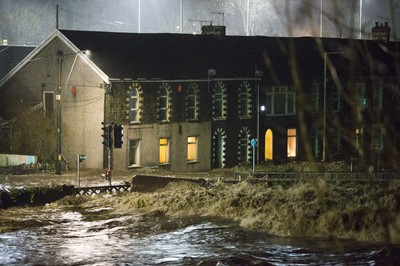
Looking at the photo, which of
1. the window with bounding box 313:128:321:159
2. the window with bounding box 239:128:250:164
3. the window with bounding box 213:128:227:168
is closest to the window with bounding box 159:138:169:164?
the window with bounding box 213:128:227:168

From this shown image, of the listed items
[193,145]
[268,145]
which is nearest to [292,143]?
[268,145]

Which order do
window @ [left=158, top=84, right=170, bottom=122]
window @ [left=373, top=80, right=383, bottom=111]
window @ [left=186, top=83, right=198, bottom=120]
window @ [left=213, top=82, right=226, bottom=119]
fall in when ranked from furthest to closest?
window @ [left=373, top=80, right=383, bottom=111] → window @ [left=213, top=82, right=226, bottom=119] → window @ [left=186, top=83, right=198, bottom=120] → window @ [left=158, top=84, right=170, bottom=122]

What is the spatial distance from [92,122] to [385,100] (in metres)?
26.4

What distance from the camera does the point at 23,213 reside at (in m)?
34.4

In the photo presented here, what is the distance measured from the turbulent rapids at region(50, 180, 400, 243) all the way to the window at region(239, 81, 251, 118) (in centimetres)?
1374

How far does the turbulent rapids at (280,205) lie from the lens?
3128 cm

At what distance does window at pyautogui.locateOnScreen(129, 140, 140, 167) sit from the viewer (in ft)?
154

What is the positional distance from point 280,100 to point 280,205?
69.4 feet

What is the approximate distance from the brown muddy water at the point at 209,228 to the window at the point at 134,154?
8.70 m

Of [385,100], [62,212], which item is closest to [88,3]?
[385,100]

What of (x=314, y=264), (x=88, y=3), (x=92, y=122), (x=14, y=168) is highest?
→ (x=88, y=3)

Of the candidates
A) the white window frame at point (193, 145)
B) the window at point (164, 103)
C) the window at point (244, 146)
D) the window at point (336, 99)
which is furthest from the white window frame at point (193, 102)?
the window at point (336, 99)

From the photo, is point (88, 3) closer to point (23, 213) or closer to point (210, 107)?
point (210, 107)

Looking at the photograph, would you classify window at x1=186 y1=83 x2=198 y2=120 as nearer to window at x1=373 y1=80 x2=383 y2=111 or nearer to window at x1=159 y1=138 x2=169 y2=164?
window at x1=159 y1=138 x2=169 y2=164
